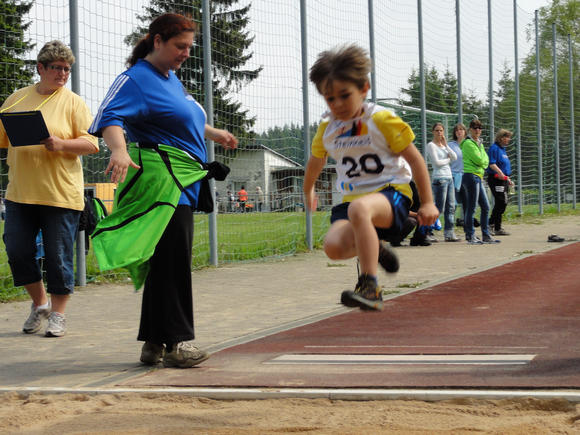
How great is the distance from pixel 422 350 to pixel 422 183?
4.50 ft

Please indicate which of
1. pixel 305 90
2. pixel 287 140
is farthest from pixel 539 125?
pixel 287 140

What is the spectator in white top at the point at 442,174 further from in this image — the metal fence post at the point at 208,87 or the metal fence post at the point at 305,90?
the metal fence post at the point at 208,87

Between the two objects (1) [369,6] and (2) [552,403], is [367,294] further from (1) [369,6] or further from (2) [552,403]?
(1) [369,6]

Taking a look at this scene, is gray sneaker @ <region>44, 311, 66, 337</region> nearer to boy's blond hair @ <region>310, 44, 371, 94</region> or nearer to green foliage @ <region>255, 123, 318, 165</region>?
boy's blond hair @ <region>310, 44, 371, 94</region>

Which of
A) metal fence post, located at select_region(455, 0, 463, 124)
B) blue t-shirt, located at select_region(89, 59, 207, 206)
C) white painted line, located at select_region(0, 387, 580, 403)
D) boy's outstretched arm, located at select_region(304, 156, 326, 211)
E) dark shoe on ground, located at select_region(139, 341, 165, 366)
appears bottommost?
white painted line, located at select_region(0, 387, 580, 403)

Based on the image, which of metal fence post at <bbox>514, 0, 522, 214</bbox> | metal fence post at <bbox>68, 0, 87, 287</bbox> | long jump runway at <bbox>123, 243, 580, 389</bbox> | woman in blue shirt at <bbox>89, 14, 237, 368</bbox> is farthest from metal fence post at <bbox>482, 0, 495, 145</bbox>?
woman in blue shirt at <bbox>89, 14, 237, 368</bbox>

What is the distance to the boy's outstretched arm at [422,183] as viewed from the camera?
4762mm

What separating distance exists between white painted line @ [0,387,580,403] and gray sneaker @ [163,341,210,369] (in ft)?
1.88

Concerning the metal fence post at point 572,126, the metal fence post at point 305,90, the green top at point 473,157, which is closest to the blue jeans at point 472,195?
the green top at point 473,157

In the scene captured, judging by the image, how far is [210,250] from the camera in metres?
12.1

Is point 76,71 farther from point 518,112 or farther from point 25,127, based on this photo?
point 518,112

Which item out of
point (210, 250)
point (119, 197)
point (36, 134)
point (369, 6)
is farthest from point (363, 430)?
point (369, 6)

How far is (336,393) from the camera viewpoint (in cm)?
459

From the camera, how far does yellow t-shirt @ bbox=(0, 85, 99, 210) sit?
6.57 m
